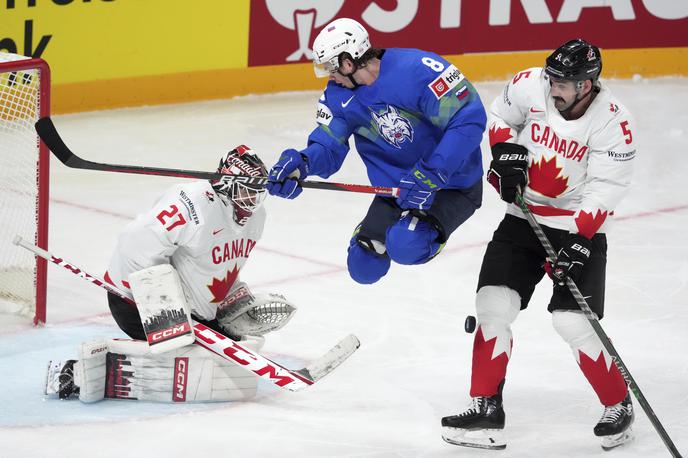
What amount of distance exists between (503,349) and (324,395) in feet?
2.39

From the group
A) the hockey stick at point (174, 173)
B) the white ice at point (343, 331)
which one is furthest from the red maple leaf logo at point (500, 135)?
the white ice at point (343, 331)

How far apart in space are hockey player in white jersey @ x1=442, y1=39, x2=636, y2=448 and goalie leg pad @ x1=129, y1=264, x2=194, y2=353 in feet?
2.88

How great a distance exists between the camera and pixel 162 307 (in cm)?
397

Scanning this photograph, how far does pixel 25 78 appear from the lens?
16.5 ft

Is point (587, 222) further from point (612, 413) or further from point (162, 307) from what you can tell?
point (162, 307)

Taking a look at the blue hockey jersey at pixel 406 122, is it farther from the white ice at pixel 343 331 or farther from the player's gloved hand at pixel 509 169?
the white ice at pixel 343 331

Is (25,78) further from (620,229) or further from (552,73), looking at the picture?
(620,229)

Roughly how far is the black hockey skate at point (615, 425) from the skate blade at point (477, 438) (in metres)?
0.30

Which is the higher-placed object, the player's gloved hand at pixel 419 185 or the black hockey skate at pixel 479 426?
the player's gloved hand at pixel 419 185

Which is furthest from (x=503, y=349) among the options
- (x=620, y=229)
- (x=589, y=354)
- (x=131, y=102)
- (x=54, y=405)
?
(x=131, y=102)

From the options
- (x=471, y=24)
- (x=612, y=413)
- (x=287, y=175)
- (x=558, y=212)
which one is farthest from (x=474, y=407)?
(x=471, y=24)

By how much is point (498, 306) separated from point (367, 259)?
0.55 m

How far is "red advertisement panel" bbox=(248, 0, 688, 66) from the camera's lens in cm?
853

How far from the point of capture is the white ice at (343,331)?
3928mm
